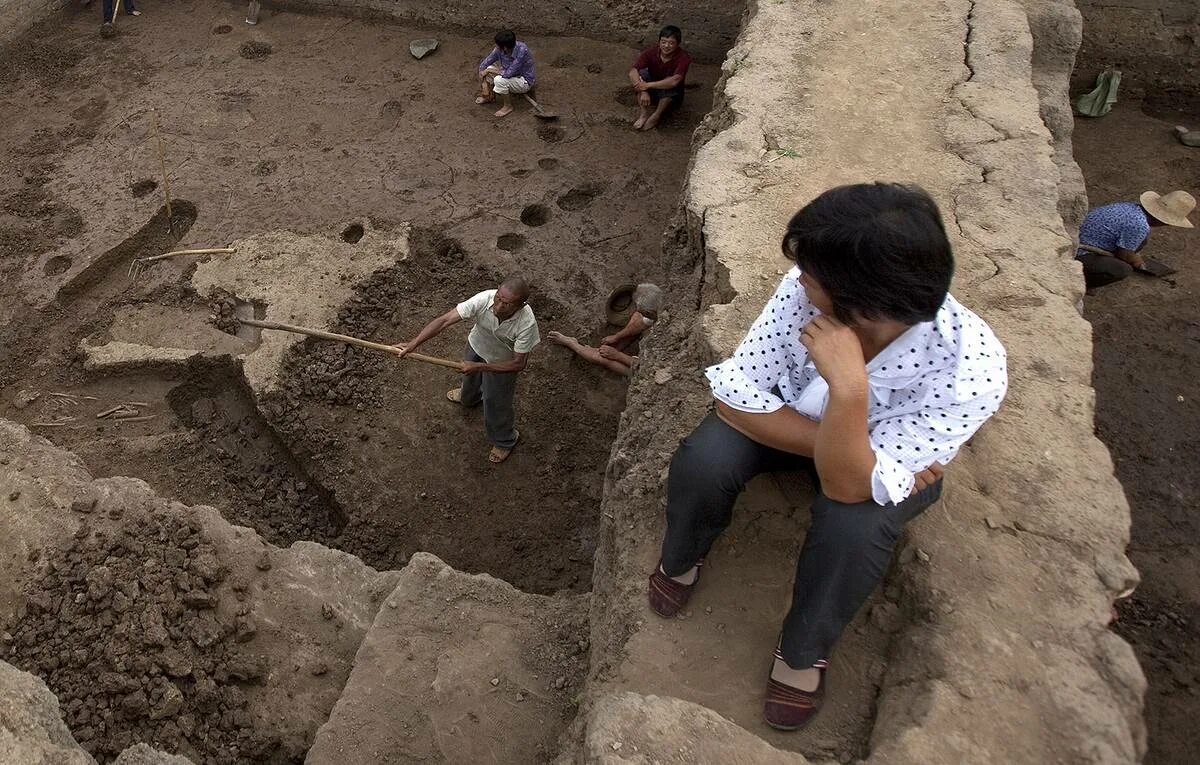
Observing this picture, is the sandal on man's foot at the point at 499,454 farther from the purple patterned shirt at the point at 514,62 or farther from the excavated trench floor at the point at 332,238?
the purple patterned shirt at the point at 514,62

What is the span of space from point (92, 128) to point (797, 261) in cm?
665

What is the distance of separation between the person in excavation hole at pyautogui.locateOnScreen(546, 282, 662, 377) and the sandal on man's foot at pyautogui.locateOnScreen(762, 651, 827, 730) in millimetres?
2715

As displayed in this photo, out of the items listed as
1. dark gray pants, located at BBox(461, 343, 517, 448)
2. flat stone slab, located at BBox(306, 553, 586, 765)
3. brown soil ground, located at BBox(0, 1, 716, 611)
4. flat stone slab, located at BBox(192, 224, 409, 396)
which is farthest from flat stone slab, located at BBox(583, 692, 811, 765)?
flat stone slab, located at BBox(192, 224, 409, 396)

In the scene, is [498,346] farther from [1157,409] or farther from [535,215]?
[1157,409]

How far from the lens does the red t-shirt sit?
660 centimetres

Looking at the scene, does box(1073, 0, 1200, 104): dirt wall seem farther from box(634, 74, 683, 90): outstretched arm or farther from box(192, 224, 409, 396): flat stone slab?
box(192, 224, 409, 396): flat stone slab

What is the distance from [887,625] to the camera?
244 cm

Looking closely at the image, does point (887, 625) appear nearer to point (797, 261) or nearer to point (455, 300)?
point (797, 261)

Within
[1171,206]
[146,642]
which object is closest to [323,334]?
[146,642]

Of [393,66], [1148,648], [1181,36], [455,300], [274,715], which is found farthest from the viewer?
[393,66]

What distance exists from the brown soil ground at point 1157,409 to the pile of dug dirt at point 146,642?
3.63m

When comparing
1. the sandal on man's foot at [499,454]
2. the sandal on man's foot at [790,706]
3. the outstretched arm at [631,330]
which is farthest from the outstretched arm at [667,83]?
the sandal on man's foot at [790,706]

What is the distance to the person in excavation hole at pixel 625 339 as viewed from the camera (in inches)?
193

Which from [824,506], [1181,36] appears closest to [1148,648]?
[824,506]
